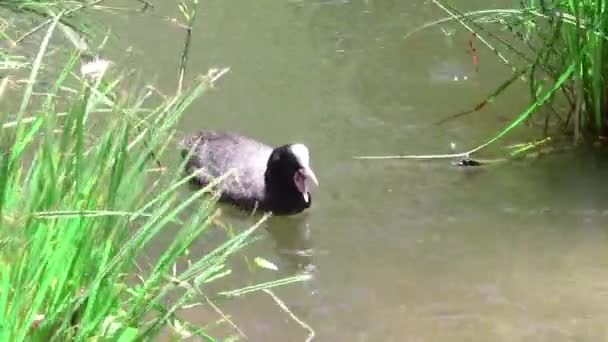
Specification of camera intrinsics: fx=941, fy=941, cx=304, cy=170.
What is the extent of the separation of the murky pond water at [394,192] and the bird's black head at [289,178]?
114mm

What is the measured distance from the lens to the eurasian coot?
6207 millimetres

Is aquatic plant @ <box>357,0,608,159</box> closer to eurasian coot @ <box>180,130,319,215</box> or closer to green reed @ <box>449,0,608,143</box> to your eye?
green reed @ <box>449,0,608,143</box>

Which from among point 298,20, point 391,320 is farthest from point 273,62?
point 391,320

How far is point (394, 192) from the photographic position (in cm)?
596

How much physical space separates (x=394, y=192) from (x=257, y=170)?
3.67 ft

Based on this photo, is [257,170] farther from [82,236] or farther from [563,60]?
[82,236]

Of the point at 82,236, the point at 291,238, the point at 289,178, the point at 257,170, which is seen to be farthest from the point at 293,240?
the point at 82,236

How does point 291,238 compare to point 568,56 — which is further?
point 568,56

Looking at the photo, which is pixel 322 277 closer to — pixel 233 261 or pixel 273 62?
pixel 233 261

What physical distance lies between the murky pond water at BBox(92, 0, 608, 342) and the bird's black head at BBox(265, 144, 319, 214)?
0.11 meters

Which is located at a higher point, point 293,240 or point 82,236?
point 82,236

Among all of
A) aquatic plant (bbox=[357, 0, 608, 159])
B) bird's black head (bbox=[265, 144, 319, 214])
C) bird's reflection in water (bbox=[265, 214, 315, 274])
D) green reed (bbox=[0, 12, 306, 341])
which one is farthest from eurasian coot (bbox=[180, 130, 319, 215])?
green reed (bbox=[0, 12, 306, 341])

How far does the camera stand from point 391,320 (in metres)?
4.36

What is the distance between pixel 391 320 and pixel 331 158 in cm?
243
